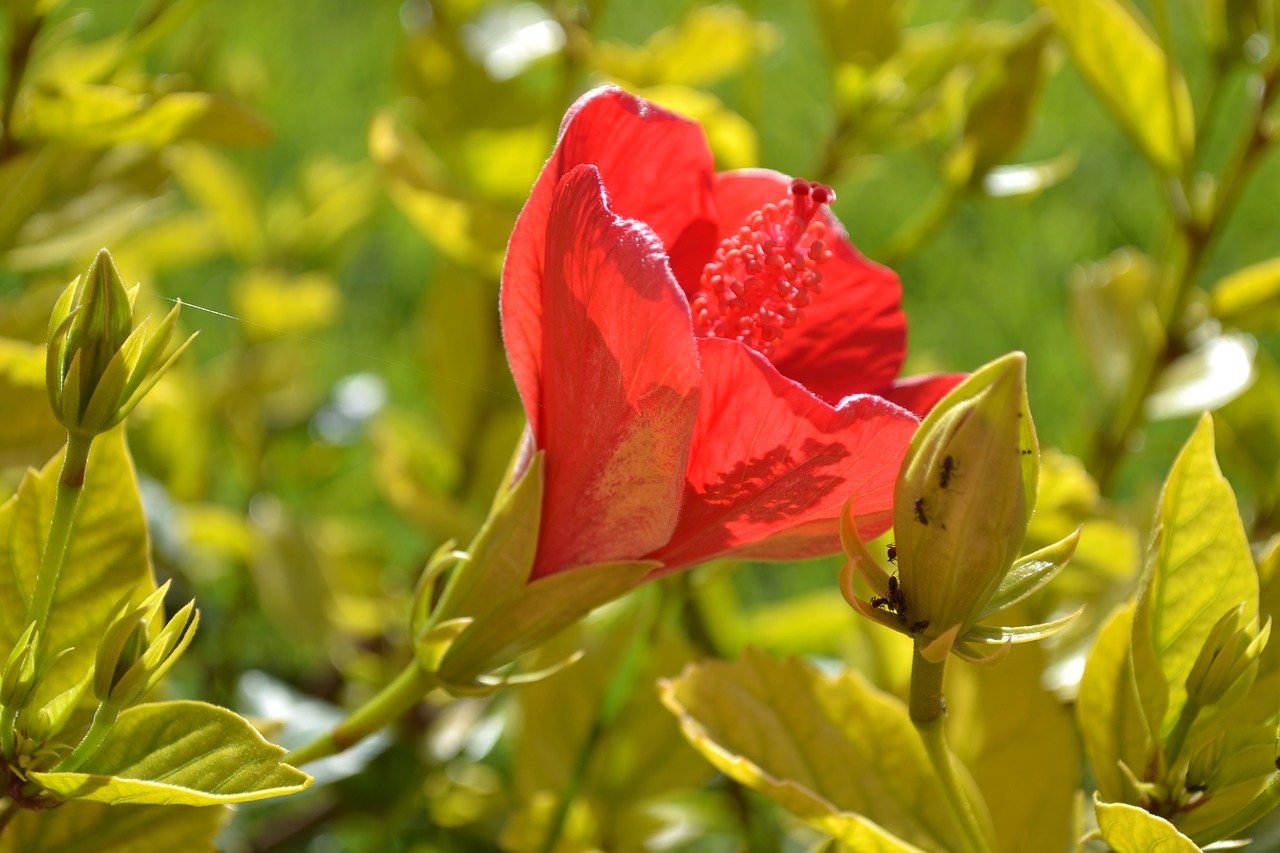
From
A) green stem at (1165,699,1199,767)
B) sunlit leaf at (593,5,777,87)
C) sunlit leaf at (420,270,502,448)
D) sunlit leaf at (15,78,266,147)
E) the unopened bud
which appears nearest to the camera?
the unopened bud

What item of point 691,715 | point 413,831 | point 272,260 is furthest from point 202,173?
point 691,715

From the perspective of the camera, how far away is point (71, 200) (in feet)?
2.93

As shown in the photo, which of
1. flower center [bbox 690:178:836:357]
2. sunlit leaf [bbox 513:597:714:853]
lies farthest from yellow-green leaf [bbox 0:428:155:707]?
sunlit leaf [bbox 513:597:714:853]

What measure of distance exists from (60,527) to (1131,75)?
→ 67cm

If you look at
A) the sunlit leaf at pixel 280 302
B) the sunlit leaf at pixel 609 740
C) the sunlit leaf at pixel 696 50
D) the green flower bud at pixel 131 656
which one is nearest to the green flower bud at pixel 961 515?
the green flower bud at pixel 131 656

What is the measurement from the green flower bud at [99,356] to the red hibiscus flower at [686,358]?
0.46 feet

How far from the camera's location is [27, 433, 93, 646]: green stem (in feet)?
1.47

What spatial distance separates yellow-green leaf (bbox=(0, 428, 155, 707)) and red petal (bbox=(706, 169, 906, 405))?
0.29 meters

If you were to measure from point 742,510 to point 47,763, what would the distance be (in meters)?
0.27

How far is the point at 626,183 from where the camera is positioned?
0.58 metres

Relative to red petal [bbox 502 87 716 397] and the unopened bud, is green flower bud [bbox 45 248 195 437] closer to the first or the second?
red petal [bbox 502 87 716 397]

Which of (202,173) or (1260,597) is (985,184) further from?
(202,173)

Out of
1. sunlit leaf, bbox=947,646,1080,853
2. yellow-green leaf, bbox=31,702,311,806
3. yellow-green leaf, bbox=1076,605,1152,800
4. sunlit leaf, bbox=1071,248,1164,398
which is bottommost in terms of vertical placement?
sunlit leaf, bbox=947,646,1080,853

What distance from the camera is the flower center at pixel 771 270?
0.56 m
